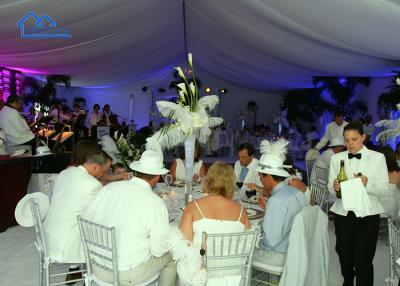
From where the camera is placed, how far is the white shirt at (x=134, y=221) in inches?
97.5

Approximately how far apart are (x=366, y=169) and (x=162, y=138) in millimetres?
1650

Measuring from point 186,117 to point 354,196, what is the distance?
1.41 meters

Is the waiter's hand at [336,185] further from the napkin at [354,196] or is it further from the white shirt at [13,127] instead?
the white shirt at [13,127]

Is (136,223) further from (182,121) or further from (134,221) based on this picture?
(182,121)

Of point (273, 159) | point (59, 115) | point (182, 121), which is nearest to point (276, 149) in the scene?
point (273, 159)

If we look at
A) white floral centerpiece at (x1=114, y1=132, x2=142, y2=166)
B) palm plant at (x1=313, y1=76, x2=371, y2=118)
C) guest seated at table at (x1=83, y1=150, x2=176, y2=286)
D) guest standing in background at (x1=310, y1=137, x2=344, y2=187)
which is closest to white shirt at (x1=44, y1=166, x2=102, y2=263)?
guest seated at table at (x1=83, y1=150, x2=176, y2=286)

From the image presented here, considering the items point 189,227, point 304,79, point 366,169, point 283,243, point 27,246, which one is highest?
point 304,79

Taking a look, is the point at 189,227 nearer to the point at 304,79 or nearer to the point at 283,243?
the point at 283,243

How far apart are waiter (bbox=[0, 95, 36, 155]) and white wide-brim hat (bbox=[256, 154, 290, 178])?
510cm

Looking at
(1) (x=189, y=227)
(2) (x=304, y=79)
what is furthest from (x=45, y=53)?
(2) (x=304, y=79)

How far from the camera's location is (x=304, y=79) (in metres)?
12.3

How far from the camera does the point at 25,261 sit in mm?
4324

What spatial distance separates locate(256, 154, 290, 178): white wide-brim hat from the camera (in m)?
2.92

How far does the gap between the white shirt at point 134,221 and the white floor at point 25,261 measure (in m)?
1.71
